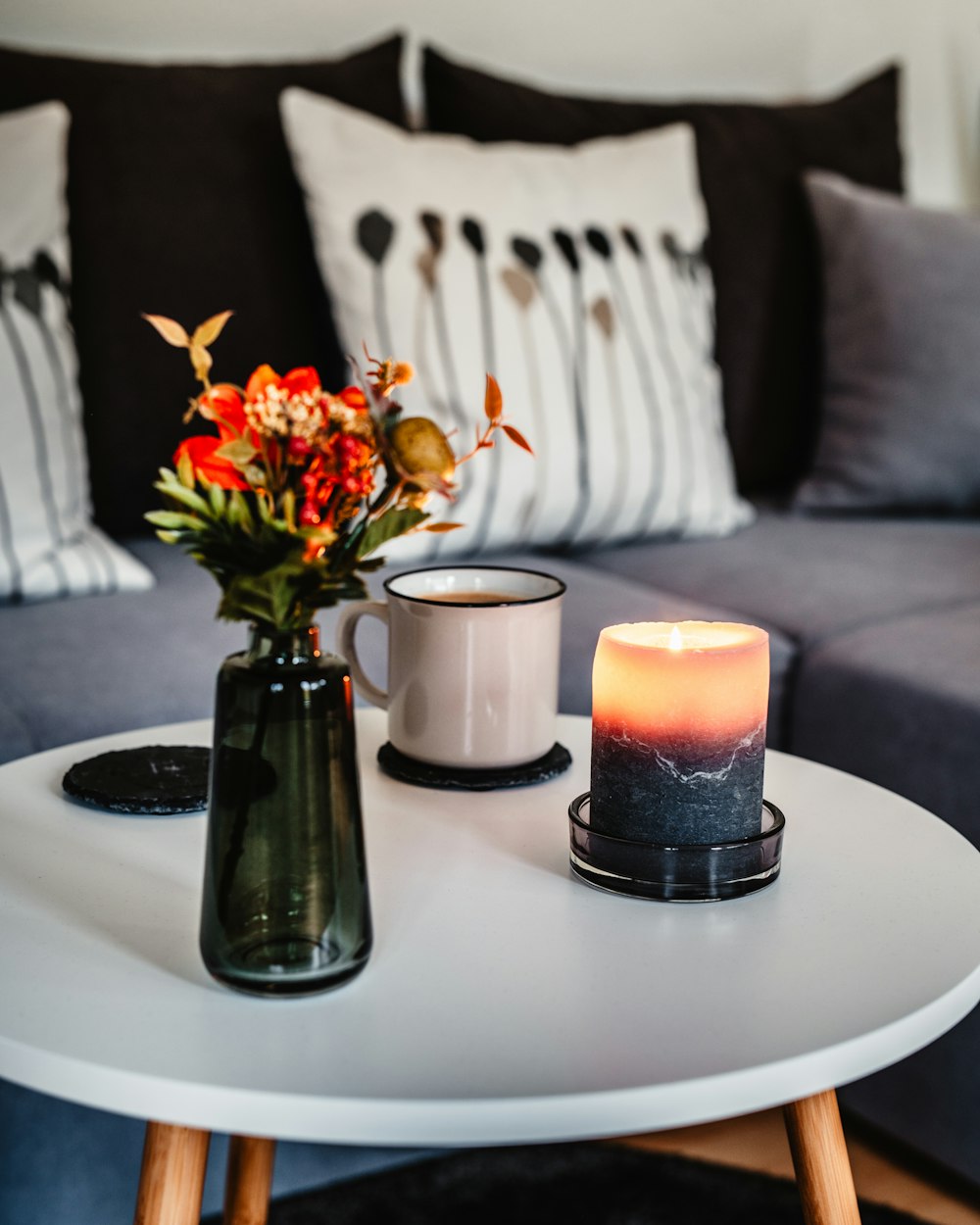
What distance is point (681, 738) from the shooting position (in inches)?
25.2

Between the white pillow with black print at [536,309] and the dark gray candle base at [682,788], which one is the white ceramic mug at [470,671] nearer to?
the dark gray candle base at [682,788]

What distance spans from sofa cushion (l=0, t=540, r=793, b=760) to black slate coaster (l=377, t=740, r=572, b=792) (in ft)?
1.18

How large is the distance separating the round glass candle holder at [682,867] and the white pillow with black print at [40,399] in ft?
2.81

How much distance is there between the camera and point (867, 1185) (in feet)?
3.84

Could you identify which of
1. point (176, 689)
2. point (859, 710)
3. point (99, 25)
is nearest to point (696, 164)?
point (99, 25)

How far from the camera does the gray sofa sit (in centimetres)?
102

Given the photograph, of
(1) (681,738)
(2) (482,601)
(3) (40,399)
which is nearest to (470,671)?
(2) (482,601)

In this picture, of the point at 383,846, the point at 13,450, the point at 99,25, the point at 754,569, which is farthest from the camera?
the point at 99,25

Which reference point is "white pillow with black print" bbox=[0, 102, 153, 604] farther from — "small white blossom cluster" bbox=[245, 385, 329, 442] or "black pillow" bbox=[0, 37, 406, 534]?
"small white blossom cluster" bbox=[245, 385, 329, 442]

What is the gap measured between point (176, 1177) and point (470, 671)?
306 millimetres

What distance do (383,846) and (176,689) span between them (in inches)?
18.8

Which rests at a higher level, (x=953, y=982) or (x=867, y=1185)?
(x=953, y=982)

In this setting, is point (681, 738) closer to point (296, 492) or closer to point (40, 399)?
point (296, 492)

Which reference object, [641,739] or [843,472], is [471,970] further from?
[843,472]
